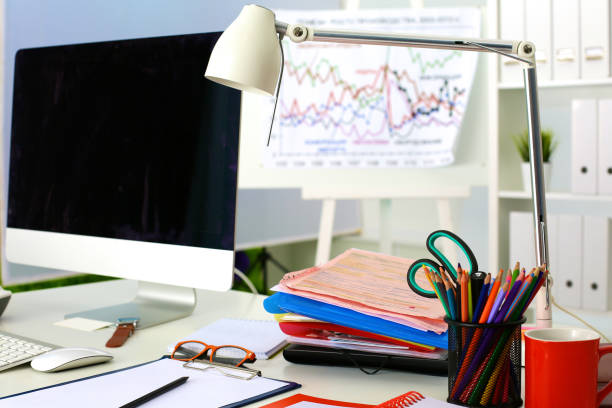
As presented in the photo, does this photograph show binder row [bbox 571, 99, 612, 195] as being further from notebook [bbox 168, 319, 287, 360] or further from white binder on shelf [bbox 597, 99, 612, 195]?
notebook [bbox 168, 319, 287, 360]

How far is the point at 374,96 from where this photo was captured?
242 cm

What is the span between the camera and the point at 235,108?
952 mm

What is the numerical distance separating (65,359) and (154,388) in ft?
0.53

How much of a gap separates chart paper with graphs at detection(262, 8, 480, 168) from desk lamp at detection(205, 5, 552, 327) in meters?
1.60

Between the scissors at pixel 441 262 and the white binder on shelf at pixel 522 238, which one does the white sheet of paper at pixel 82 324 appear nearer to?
the scissors at pixel 441 262

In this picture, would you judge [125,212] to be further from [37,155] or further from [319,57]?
[319,57]

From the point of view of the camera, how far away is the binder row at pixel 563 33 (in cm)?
216

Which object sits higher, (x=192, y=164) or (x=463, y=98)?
(x=463, y=98)

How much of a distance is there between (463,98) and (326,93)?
52 centimetres

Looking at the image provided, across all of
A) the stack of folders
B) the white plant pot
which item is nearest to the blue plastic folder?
the stack of folders

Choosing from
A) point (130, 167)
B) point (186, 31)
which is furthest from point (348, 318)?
point (186, 31)

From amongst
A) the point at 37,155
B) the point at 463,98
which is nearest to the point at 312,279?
the point at 37,155

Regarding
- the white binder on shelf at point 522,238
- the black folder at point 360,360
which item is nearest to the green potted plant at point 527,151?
the white binder on shelf at point 522,238

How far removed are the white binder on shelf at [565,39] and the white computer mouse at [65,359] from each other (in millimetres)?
1953
